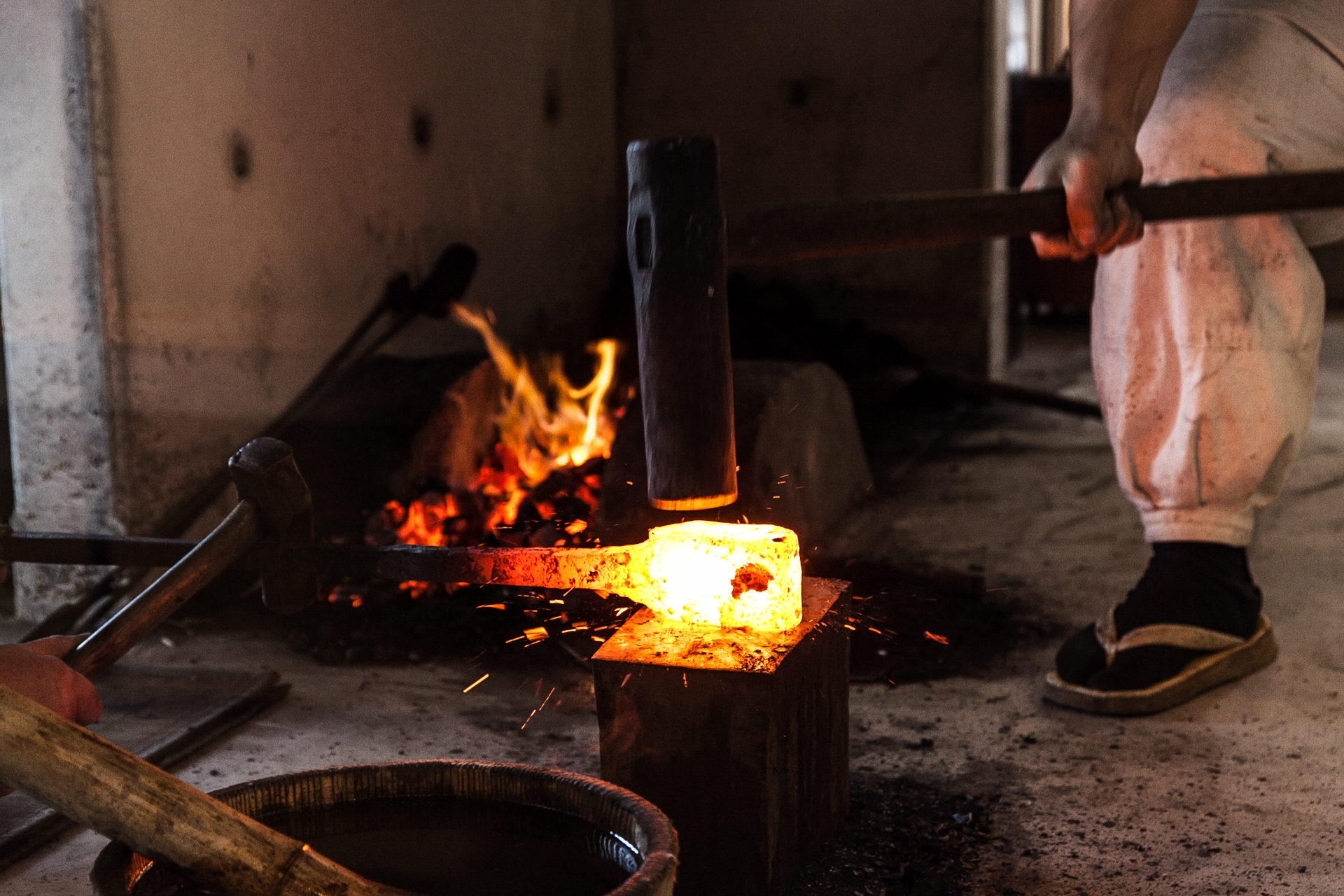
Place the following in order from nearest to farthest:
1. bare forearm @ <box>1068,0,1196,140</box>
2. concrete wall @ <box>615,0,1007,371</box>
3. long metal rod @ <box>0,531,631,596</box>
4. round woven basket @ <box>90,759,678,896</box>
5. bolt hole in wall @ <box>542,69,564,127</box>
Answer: round woven basket @ <box>90,759,678,896</box> → long metal rod @ <box>0,531,631,596</box> → bare forearm @ <box>1068,0,1196,140</box> → bolt hole in wall @ <box>542,69,564,127</box> → concrete wall @ <box>615,0,1007,371</box>

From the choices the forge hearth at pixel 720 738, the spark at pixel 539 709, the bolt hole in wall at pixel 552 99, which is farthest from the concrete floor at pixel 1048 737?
the bolt hole in wall at pixel 552 99

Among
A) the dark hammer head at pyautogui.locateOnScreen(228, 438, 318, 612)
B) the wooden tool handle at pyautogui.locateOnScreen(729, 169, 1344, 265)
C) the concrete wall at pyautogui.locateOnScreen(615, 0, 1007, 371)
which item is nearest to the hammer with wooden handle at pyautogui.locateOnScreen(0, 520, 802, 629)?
the dark hammer head at pyautogui.locateOnScreen(228, 438, 318, 612)

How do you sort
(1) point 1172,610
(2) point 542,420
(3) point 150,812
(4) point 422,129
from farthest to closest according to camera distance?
(4) point 422,129 < (2) point 542,420 < (1) point 1172,610 < (3) point 150,812

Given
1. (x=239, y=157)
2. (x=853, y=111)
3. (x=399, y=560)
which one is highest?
(x=853, y=111)

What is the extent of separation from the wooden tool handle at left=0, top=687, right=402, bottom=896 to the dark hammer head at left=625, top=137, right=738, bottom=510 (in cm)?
75

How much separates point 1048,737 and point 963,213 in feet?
3.33

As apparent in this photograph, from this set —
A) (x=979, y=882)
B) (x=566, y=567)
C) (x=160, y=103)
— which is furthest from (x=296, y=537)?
(x=160, y=103)

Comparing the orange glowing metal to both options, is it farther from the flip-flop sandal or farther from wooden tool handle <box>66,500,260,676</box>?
the flip-flop sandal

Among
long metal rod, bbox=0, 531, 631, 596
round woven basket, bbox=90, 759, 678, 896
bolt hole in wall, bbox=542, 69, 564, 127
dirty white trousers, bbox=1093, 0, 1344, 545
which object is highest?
bolt hole in wall, bbox=542, 69, 564, 127

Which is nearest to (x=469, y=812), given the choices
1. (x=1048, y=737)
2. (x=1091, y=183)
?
(x=1048, y=737)

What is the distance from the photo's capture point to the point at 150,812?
4.52 feet

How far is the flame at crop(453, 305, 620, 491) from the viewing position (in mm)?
4211

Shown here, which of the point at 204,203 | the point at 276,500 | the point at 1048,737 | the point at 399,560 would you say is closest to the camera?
the point at 399,560

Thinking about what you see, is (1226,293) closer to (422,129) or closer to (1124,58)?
(1124,58)
